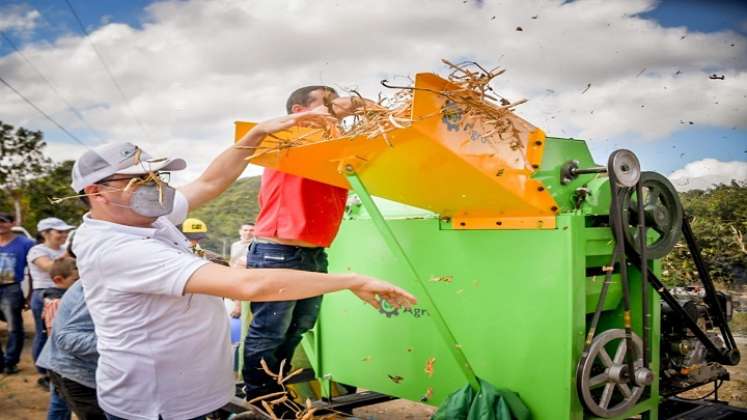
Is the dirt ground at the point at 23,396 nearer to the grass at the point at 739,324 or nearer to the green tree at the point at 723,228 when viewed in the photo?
the green tree at the point at 723,228

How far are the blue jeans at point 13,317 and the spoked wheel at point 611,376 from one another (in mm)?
6516

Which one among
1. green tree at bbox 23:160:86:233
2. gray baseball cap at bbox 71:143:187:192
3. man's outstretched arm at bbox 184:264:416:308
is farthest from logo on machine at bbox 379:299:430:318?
green tree at bbox 23:160:86:233

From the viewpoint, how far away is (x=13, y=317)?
6957mm

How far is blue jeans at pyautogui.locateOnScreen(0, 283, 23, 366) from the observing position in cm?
698

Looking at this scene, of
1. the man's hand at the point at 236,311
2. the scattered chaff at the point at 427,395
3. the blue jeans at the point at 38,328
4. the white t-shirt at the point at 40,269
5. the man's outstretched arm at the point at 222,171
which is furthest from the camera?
the white t-shirt at the point at 40,269

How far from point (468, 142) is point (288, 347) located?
171 cm

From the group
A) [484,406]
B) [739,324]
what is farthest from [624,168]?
[739,324]

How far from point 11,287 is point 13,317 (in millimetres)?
356

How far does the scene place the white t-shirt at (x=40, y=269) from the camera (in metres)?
6.55

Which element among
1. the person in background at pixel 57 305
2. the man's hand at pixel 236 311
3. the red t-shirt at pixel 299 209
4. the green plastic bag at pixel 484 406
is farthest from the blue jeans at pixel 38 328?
the green plastic bag at pixel 484 406

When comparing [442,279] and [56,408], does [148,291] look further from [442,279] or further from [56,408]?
[56,408]

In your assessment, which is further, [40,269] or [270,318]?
[40,269]

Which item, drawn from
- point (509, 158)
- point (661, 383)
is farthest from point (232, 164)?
point (661, 383)

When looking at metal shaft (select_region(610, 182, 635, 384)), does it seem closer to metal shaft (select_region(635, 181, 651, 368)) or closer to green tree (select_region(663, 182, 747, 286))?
metal shaft (select_region(635, 181, 651, 368))
